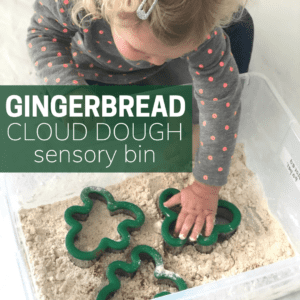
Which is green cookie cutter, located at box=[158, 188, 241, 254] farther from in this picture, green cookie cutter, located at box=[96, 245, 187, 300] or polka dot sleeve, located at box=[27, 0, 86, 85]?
polka dot sleeve, located at box=[27, 0, 86, 85]

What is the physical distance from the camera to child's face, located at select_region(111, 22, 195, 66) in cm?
47

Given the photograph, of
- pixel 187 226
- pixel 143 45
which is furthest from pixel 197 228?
pixel 143 45

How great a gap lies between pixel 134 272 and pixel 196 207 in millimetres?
148

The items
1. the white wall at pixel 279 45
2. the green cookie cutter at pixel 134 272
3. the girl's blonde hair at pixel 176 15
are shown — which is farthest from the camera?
the white wall at pixel 279 45

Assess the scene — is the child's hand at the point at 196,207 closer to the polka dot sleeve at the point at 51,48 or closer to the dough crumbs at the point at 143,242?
the dough crumbs at the point at 143,242

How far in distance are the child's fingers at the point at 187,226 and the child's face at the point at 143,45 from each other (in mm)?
283

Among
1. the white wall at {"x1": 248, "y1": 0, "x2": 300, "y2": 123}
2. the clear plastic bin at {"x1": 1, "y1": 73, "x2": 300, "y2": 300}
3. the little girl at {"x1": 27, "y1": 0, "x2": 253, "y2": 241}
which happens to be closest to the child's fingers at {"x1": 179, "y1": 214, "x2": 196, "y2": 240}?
the little girl at {"x1": 27, "y1": 0, "x2": 253, "y2": 241}

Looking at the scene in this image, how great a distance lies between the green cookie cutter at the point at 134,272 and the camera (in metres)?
0.62

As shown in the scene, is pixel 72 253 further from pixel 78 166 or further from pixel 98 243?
pixel 78 166

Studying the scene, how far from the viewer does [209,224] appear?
682 mm

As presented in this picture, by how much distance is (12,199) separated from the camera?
28.9 inches

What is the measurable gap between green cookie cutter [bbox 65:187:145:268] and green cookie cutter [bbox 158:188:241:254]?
0.04 metres

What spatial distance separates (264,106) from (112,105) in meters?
0.30

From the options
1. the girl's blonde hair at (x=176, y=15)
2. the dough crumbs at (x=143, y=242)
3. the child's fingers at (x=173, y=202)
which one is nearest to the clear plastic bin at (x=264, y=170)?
the dough crumbs at (x=143, y=242)
